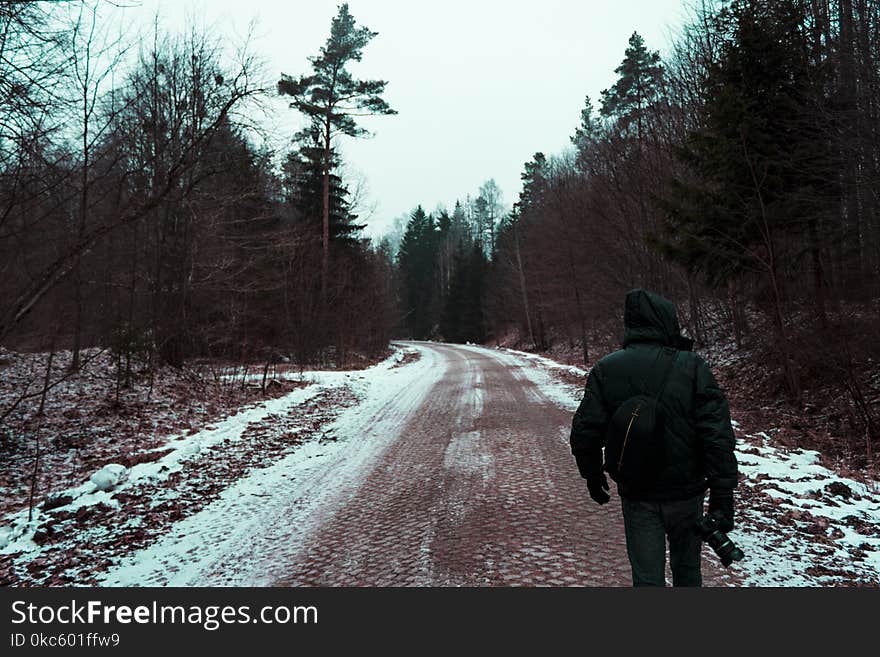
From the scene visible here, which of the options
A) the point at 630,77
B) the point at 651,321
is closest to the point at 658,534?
the point at 651,321

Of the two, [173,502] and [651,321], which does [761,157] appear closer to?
[651,321]

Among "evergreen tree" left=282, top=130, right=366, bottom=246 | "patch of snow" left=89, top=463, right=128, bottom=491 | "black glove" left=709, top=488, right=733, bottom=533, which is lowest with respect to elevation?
"patch of snow" left=89, top=463, right=128, bottom=491

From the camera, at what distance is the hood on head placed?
2.71 meters

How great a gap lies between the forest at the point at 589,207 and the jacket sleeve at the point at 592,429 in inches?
220

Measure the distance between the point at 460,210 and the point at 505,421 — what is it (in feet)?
220

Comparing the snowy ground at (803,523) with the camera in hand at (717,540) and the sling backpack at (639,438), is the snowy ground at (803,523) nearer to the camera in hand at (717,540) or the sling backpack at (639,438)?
the camera in hand at (717,540)

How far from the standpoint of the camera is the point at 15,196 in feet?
17.2

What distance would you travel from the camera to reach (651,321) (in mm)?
2719

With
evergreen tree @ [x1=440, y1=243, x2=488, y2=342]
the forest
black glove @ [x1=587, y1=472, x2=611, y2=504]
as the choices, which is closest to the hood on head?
black glove @ [x1=587, y1=472, x2=611, y2=504]

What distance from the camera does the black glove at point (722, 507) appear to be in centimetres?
250

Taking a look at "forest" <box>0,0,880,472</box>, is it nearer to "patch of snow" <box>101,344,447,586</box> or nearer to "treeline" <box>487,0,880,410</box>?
"treeline" <box>487,0,880,410</box>

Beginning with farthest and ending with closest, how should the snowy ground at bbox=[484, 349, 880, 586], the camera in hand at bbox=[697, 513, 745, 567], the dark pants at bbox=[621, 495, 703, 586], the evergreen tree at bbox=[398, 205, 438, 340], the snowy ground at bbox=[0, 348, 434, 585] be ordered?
the evergreen tree at bbox=[398, 205, 438, 340], the snowy ground at bbox=[0, 348, 434, 585], the snowy ground at bbox=[484, 349, 880, 586], the dark pants at bbox=[621, 495, 703, 586], the camera in hand at bbox=[697, 513, 745, 567]

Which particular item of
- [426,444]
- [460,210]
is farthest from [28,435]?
[460,210]

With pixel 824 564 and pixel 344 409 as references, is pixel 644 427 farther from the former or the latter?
pixel 344 409
